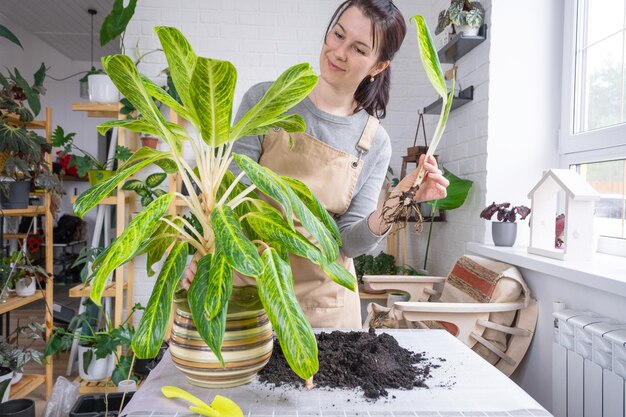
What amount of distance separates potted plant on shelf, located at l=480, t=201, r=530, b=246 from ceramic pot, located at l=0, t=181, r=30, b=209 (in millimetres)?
2408

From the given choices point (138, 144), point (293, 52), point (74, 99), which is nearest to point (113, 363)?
point (138, 144)

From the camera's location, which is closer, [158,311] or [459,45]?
[158,311]

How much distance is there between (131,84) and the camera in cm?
76

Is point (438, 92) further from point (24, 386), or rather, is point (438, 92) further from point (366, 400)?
point (24, 386)

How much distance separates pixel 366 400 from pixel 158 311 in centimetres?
37

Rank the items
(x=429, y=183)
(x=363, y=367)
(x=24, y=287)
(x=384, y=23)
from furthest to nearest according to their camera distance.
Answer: (x=24, y=287) < (x=384, y=23) < (x=429, y=183) < (x=363, y=367)

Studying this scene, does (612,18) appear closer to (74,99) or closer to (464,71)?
(464,71)

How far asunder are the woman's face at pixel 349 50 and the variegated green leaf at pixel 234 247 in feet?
2.40

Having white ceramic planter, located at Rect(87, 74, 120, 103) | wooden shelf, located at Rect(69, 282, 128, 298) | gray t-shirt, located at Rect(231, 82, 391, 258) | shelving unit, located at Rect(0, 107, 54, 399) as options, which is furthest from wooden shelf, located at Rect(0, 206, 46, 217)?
gray t-shirt, located at Rect(231, 82, 391, 258)

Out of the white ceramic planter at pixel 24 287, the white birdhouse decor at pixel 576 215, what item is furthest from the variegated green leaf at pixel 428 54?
the white ceramic planter at pixel 24 287

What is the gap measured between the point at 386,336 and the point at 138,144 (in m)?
2.88

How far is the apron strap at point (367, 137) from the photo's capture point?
1481 millimetres

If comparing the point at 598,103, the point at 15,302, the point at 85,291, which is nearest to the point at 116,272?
the point at 85,291

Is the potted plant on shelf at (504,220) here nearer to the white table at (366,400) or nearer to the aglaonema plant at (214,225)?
the white table at (366,400)
